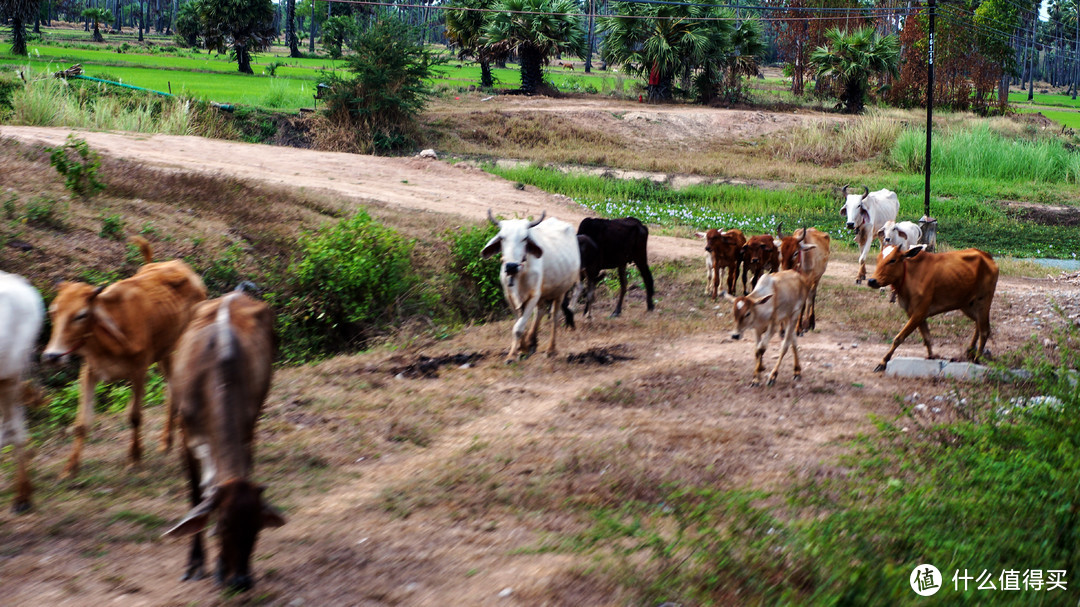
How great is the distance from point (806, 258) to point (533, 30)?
90.9 feet

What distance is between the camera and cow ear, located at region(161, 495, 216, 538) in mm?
4145

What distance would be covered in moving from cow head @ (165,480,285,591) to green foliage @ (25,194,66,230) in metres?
7.69

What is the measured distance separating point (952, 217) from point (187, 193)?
60.7 feet

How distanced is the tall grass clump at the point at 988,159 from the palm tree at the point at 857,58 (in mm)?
7059

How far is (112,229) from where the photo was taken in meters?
10.9

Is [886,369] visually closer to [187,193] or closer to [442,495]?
[442,495]

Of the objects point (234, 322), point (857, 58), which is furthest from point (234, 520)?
point (857, 58)

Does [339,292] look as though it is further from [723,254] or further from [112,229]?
[723,254]

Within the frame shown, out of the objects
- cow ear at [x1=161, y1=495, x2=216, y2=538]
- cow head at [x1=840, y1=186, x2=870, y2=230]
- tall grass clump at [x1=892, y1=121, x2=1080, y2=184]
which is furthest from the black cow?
tall grass clump at [x1=892, y1=121, x2=1080, y2=184]

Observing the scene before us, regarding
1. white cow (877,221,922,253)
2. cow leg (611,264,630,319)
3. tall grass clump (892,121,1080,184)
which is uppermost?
tall grass clump (892,121,1080,184)

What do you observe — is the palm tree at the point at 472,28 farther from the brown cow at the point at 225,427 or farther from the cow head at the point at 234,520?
the cow head at the point at 234,520

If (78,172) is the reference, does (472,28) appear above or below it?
above

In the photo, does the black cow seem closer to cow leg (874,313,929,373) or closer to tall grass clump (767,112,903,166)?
cow leg (874,313,929,373)

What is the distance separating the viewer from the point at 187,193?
1350 centimetres
